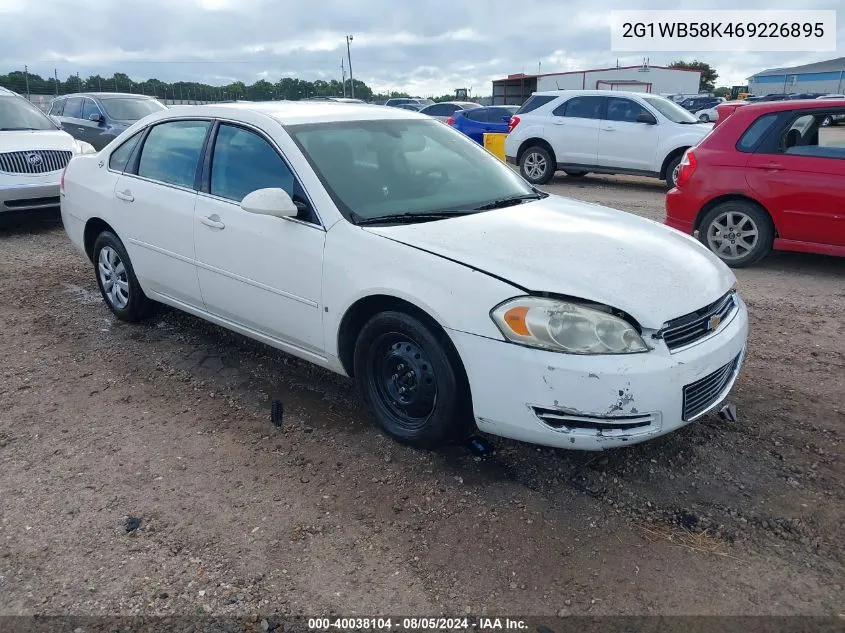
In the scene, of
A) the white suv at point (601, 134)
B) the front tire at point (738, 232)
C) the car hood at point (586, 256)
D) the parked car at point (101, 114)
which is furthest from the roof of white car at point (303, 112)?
the parked car at point (101, 114)

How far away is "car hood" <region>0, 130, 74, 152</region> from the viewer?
8.41m

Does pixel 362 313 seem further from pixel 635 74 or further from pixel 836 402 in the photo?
pixel 635 74

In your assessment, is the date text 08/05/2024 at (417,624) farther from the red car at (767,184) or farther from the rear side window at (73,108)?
the rear side window at (73,108)

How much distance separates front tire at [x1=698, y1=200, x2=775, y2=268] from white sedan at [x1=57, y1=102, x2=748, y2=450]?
3232mm

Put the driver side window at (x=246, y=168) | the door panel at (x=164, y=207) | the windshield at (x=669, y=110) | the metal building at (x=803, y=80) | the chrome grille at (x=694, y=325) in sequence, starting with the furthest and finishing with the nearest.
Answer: the metal building at (x=803, y=80) < the windshield at (x=669, y=110) < the door panel at (x=164, y=207) < the driver side window at (x=246, y=168) < the chrome grille at (x=694, y=325)

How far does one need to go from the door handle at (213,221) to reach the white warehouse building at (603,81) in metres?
39.9

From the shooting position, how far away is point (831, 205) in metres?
6.04

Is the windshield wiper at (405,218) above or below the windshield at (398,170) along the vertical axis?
below

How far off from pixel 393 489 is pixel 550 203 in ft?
6.39

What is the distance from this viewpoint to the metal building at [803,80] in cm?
5625

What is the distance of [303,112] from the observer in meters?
4.09

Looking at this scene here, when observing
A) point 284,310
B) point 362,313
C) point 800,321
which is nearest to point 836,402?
point 800,321

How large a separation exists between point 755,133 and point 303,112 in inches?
184

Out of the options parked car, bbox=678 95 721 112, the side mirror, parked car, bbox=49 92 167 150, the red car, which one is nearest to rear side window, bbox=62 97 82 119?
parked car, bbox=49 92 167 150
